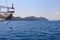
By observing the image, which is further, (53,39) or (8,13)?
(53,39)

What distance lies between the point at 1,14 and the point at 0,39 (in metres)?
14.0

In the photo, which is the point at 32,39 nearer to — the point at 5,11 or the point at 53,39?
the point at 53,39

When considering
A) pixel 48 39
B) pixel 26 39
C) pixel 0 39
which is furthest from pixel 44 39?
pixel 0 39

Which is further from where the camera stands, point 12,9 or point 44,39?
point 44,39

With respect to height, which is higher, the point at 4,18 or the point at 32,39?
the point at 4,18

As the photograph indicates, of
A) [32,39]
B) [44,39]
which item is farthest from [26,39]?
[44,39]

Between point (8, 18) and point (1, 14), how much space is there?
3.17 feet

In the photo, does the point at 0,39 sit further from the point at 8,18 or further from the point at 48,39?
the point at 8,18

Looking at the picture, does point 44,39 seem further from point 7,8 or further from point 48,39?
point 7,8

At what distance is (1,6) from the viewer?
21.4m

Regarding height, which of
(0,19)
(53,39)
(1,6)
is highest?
(1,6)

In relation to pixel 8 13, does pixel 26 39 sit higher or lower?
lower

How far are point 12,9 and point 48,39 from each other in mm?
16461

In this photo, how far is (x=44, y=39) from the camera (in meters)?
35.7
